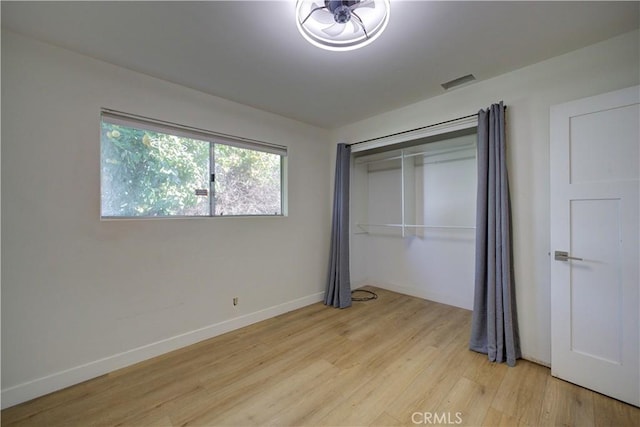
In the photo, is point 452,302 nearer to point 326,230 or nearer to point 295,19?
point 326,230

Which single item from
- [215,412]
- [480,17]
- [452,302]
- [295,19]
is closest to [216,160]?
[295,19]

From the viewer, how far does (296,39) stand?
1851 mm

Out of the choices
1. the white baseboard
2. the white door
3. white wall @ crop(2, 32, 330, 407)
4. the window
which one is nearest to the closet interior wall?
the white door

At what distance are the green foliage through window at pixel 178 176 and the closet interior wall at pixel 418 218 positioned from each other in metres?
1.73

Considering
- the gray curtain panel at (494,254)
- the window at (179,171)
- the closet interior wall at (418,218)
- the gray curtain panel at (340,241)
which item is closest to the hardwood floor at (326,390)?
the gray curtain panel at (494,254)

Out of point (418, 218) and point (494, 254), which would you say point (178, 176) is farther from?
point (418, 218)

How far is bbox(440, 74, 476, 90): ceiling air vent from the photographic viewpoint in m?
2.41

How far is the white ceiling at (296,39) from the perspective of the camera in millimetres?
1593

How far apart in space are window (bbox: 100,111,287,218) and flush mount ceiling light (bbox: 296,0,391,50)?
1572 mm

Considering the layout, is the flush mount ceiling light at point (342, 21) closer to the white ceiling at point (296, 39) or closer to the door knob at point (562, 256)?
the white ceiling at point (296, 39)

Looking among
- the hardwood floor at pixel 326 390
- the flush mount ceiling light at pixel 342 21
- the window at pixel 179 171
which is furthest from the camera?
the window at pixel 179 171

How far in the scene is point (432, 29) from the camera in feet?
5.80

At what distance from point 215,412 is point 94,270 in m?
1.43

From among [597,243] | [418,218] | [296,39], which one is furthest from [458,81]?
[418,218]
